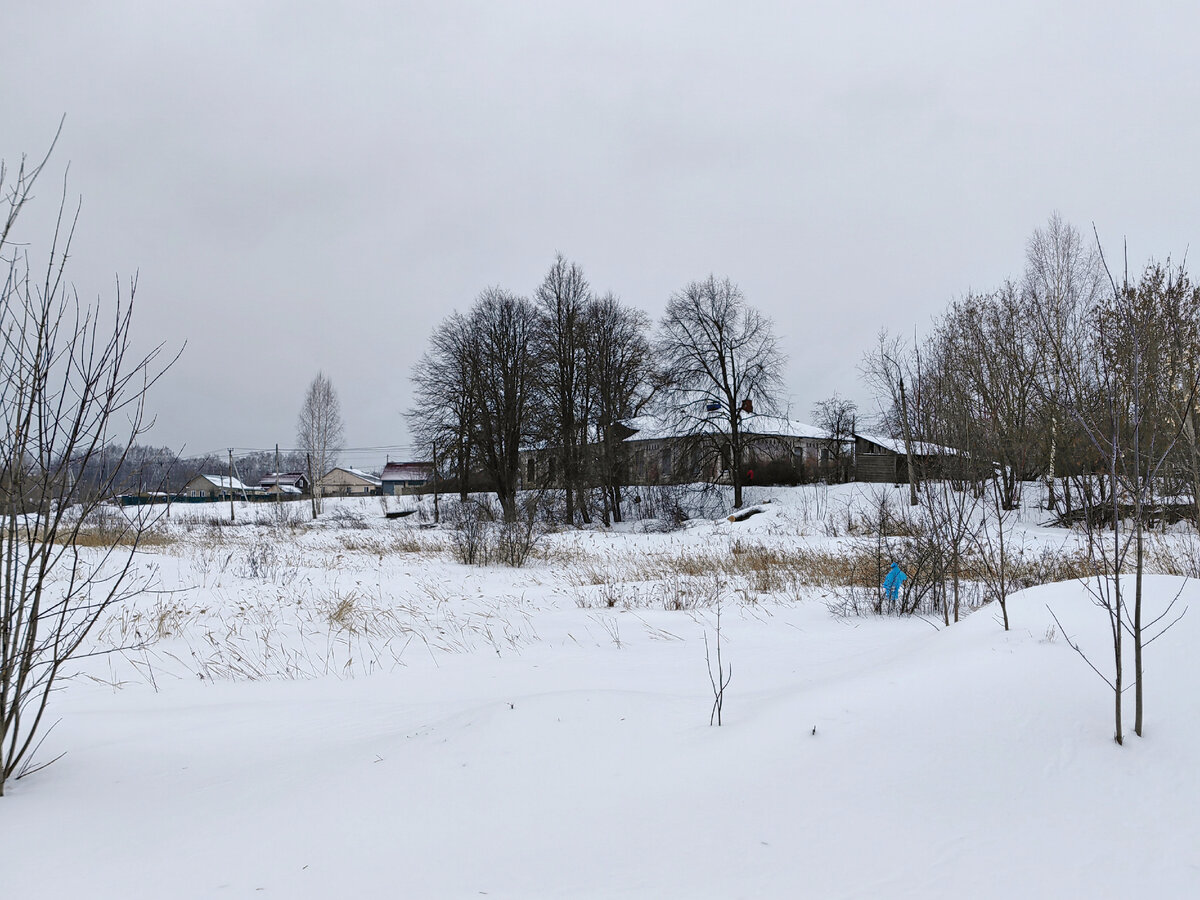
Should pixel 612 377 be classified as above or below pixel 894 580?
above

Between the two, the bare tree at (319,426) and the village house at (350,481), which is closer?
the bare tree at (319,426)

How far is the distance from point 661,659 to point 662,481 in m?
26.0

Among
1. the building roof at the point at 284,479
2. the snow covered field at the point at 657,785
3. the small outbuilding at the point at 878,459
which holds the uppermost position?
the small outbuilding at the point at 878,459

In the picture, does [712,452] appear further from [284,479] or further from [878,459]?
[284,479]

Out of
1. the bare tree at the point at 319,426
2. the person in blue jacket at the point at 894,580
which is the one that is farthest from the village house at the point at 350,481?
the person in blue jacket at the point at 894,580

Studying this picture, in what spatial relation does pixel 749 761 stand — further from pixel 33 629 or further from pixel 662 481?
pixel 662 481

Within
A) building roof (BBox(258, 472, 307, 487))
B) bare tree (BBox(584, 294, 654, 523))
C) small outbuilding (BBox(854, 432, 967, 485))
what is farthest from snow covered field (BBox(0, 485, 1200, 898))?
building roof (BBox(258, 472, 307, 487))

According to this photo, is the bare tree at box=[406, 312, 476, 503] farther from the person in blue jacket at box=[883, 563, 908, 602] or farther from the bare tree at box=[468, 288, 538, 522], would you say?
the person in blue jacket at box=[883, 563, 908, 602]

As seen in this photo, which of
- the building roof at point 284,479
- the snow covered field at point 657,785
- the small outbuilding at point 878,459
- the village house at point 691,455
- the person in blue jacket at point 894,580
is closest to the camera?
the snow covered field at point 657,785

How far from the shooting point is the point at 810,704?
3082 mm

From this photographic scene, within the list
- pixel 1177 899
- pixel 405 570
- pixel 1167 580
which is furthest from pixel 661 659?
pixel 405 570

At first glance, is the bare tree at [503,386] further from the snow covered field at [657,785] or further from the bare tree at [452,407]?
the snow covered field at [657,785]

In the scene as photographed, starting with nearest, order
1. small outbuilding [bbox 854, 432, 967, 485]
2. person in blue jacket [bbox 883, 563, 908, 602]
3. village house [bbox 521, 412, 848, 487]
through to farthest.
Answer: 1. person in blue jacket [bbox 883, 563, 908, 602]
2. village house [bbox 521, 412, 848, 487]
3. small outbuilding [bbox 854, 432, 967, 485]

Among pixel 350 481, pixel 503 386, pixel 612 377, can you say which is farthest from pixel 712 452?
pixel 350 481
